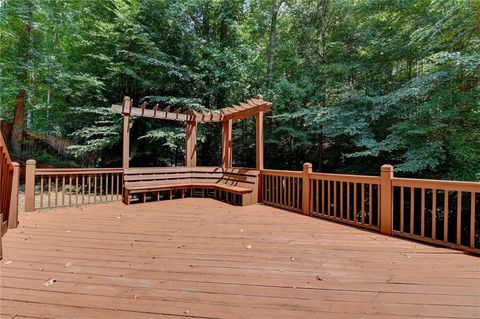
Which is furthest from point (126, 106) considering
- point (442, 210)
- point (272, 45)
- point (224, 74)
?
point (442, 210)

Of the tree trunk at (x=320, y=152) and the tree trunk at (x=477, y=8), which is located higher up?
the tree trunk at (x=477, y=8)

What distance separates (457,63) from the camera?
521 cm

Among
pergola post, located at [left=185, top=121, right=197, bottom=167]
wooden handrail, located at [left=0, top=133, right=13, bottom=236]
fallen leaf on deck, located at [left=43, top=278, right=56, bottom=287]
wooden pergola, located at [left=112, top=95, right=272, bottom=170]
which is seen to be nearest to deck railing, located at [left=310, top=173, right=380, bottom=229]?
wooden pergola, located at [left=112, top=95, right=272, bottom=170]

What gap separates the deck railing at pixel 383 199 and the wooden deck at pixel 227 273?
285 mm

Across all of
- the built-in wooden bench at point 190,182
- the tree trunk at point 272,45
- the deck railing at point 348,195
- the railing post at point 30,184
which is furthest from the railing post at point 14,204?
the tree trunk at point 272,45

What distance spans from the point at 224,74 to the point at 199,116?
2.73 metres

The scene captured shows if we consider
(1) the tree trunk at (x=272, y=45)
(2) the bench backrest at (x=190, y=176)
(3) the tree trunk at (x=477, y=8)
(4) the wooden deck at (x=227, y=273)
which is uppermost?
(1) the tree trunk at (x=272, y=45)

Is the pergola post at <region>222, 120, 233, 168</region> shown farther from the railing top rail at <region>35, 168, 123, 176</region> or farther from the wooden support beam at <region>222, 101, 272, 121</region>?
the railing top rail at <region>35, 168, 123, 176</region>

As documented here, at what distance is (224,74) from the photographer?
9.34 m

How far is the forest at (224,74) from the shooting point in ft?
24.1

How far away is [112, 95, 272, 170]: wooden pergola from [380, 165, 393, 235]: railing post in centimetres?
287

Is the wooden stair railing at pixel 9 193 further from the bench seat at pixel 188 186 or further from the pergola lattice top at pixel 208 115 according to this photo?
the pergola lattice top at pixel 208 115

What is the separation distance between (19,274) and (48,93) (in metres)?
9.84

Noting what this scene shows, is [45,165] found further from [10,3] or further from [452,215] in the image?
[452,215]
